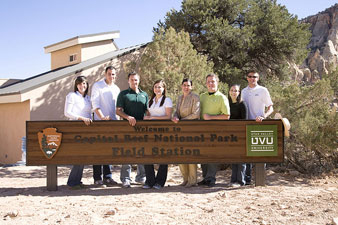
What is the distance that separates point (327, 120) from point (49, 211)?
6.29 meters

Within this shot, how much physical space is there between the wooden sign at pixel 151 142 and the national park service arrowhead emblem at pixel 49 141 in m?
0.05

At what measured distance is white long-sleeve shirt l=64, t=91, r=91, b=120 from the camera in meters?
5.76

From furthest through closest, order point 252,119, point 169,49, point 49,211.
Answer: point 169,49, point 252,119, point 49,211

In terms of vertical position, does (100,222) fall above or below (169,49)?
below

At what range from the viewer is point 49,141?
5.68 meters

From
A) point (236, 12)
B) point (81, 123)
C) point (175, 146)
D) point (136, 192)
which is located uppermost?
point (236, 12)

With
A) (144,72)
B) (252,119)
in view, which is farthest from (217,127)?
(144,72)

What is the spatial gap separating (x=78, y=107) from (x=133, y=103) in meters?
0.95

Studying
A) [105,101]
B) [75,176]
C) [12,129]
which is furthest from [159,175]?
[12,129]

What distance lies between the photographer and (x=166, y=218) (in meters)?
4.00

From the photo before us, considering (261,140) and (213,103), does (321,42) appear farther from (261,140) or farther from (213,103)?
(213,103)

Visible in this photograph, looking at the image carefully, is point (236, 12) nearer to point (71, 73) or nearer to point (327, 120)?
point (71, 73)

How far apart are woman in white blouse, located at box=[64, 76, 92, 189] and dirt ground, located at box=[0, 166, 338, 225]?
0.74 feet

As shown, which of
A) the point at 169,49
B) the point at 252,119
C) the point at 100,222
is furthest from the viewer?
the point at 169,49
